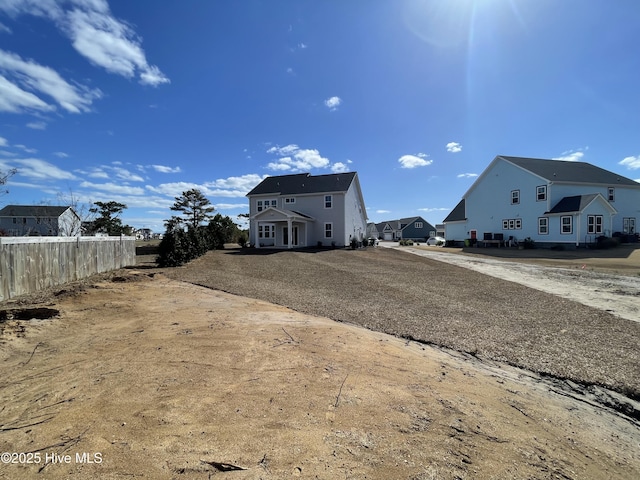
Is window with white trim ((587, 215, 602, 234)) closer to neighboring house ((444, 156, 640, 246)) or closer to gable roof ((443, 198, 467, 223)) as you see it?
neighboring house ((444, 156, 640, 246))

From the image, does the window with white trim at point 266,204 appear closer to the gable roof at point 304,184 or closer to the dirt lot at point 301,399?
the gable roof at point 304,184

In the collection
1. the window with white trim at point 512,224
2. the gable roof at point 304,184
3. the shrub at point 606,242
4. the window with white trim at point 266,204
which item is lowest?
the shrub at point 606,242

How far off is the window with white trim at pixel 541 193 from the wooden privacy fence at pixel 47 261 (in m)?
32.8

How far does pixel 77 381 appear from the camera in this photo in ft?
10.8

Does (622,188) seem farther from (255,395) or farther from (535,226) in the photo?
(255,395)

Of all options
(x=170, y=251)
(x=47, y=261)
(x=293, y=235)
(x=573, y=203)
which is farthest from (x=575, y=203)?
(x=47, y=261)

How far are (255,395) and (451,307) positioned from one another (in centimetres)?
604

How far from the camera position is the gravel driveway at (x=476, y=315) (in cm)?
439

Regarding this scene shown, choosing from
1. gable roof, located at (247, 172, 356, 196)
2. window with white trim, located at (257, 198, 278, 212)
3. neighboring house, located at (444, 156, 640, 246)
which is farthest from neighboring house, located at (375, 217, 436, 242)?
window with white trim, located at (257, 198, 278, 212)

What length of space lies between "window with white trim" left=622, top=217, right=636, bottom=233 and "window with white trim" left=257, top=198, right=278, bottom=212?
33039 mm

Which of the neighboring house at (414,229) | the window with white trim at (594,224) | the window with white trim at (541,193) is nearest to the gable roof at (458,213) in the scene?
the window with white trim at (541,193)

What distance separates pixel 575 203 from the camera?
82.1 feet

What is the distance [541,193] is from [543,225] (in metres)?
2.95

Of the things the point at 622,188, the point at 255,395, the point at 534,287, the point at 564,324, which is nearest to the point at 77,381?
the point at 255,395
